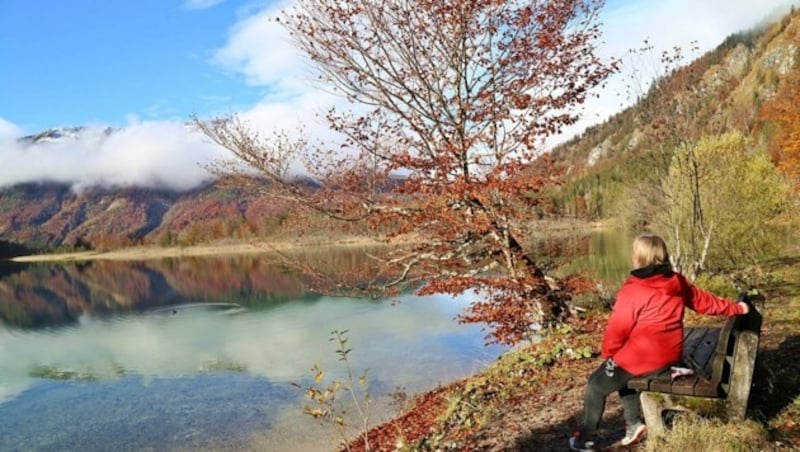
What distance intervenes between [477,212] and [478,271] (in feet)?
5.06

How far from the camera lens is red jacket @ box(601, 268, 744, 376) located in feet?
14.9

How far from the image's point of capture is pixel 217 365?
878 inches

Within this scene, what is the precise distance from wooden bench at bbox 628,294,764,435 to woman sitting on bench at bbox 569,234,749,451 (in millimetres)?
138

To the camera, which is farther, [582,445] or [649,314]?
[582,445]

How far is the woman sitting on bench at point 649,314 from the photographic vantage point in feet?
14.9

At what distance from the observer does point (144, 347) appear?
1113 inches

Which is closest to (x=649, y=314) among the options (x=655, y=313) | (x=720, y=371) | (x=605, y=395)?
(x=655, y=313)

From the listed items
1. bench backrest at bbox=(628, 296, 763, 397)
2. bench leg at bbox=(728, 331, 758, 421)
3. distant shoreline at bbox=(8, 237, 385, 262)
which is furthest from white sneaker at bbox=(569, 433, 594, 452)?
distant shoreline at bbox=(8, 237, 385, 262)

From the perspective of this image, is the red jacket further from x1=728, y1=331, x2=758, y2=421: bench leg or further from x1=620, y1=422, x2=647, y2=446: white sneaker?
x1=620, y1=422, x2=647, y2=446: white sneaker

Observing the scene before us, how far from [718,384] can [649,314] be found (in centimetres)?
74

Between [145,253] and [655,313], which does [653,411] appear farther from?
[145,253]

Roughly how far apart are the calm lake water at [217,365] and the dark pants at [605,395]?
6991 millimetres

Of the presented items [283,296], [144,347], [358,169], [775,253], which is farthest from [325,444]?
[283,296]

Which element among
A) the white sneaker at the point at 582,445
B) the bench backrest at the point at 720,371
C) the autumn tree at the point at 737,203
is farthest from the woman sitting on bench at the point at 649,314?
the autumn tree at the point at 737,203
